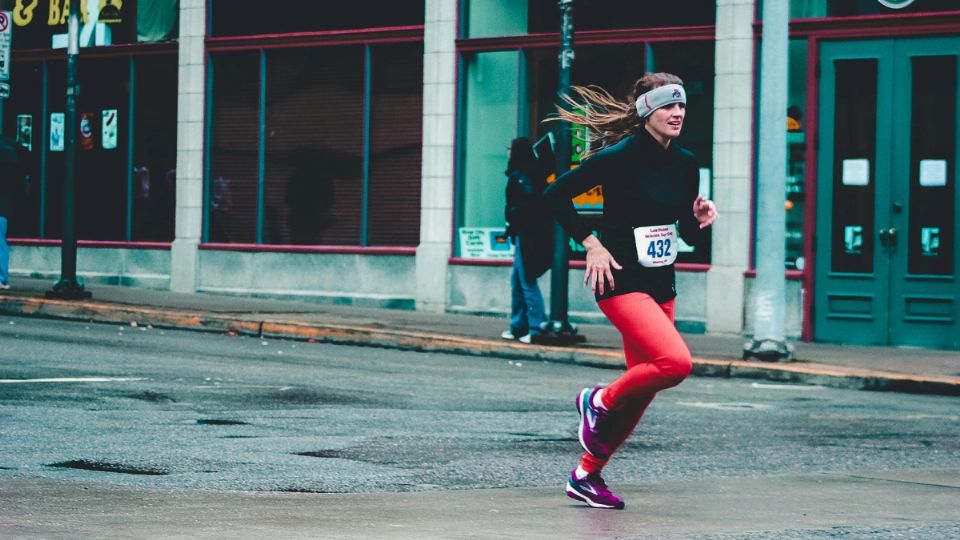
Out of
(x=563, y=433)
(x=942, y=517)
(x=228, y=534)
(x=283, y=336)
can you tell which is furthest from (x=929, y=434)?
(x=283, y=336)

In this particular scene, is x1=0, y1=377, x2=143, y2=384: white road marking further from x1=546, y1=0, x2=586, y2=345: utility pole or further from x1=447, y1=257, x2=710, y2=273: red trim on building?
x1=447, y1=257, x2=710, y2=273: red trim on building

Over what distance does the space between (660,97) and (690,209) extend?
1.75 ft

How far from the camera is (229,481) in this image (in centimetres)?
760

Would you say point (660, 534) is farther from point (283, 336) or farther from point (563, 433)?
point (283, 336)

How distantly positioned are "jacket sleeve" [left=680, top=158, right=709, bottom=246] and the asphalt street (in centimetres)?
117

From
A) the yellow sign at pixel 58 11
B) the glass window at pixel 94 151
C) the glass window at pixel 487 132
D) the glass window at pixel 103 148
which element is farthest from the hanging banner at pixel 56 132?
the glass window at pixel 487 132

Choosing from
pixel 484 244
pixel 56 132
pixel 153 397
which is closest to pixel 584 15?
pixel 484 244

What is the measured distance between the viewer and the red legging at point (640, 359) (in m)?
6.86

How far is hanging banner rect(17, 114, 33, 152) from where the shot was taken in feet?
78.7

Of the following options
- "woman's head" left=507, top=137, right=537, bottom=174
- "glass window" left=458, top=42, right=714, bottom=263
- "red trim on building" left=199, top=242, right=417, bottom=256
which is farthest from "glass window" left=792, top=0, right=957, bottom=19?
"red trim on building" left=199, top=242, right=417, bottom=256

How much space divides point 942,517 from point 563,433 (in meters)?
3.50

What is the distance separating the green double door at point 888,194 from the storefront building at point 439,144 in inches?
0.9

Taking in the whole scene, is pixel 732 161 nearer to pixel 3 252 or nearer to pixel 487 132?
pixel 487 132

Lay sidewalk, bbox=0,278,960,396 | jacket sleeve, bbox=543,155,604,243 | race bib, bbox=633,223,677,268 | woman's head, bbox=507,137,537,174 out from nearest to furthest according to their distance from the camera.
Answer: race bib, bbox=633,223,677,268, jacket sleeve, bbox=543,155,604,243, sidewalk, bbox=0,278,960,396, woman's head, bbox=507,137,537,174
